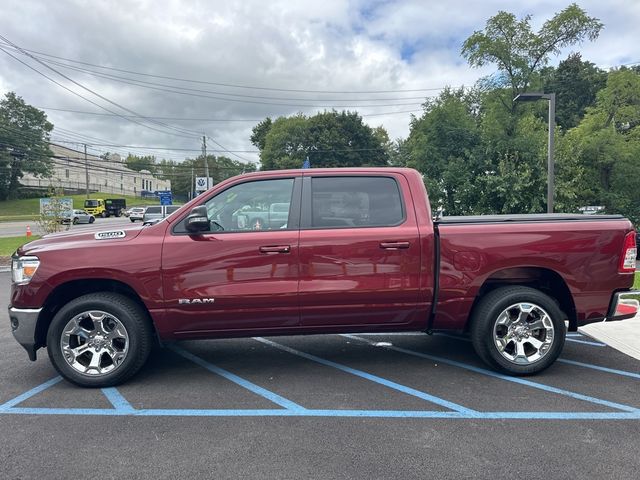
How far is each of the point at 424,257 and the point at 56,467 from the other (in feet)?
10.4

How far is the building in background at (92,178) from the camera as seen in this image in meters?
74.9

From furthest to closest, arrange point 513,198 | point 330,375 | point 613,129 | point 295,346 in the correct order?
1. point 613,129
2. point 513,198
3. point 295,346
4. point 330,375

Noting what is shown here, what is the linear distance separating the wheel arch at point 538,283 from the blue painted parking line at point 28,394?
13.0 feet

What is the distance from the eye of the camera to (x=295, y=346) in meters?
5.41

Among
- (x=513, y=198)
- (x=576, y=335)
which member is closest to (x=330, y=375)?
(x=576, y=335)

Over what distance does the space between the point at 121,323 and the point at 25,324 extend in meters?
0.81

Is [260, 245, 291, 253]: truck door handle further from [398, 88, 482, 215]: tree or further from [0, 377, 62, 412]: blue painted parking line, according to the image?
[398, 88, 482, 215]: tree

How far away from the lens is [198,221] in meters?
3.93

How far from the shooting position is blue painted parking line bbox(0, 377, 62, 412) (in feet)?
12.5

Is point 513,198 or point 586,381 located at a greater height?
point 513,198

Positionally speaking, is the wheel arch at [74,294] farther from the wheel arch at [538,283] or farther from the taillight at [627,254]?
the taillight at [627,254]

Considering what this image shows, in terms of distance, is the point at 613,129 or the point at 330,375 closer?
the point at 330,375

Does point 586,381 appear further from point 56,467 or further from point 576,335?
point 56,467

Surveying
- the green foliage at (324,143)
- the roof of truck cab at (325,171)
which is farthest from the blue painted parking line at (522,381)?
the green foliage at (324,143)
